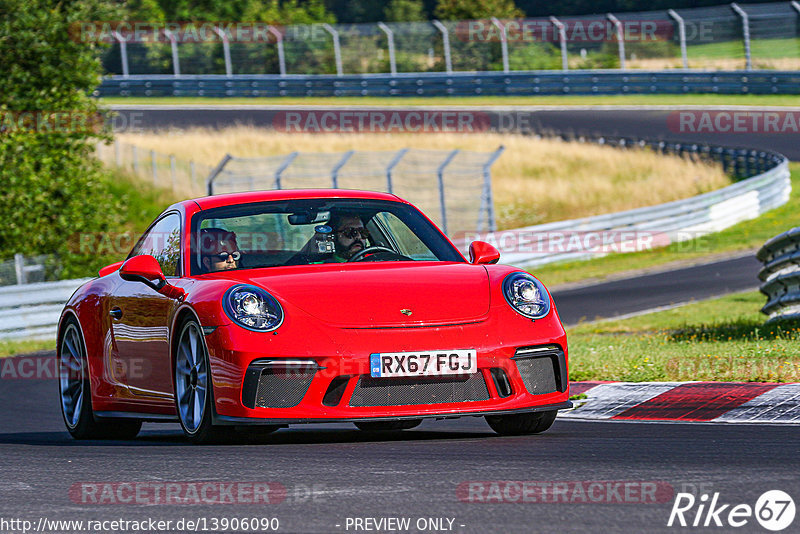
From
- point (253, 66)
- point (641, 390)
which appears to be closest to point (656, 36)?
point (253, 66)

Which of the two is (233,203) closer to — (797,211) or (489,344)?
(489,344)

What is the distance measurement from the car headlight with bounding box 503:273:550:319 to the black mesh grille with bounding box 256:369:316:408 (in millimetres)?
Answer: 1131

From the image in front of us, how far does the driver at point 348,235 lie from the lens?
723 cm

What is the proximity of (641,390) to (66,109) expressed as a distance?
2023 centimetres

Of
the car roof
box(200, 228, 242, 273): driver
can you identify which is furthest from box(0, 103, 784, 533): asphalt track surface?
the car roof

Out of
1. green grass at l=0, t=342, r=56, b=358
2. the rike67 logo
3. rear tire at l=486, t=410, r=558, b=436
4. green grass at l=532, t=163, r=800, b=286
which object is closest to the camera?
the rike67 logo

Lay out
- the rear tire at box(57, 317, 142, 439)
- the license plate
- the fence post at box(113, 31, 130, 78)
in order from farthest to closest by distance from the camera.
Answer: the fence post at box(113, 31, 130, 78) → the rear tire at box(57, 317, 142, 439) → the license plate

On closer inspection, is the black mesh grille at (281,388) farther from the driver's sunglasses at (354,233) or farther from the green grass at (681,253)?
the green grass at (681,253)

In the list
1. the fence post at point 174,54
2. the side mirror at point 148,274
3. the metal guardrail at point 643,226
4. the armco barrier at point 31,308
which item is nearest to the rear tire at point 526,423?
the side mirror at point 148,274

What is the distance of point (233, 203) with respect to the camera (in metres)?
7.40

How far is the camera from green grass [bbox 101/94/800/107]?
1588 inches

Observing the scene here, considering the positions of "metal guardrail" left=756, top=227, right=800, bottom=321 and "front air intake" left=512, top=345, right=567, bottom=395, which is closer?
"front air intake" left=512, top=345, right=567, bottom=395

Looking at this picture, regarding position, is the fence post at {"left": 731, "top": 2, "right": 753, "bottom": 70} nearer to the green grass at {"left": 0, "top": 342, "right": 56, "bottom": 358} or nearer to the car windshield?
the green grass at {"left": 0, "top": 342, "right": 56, "bottom": 358}

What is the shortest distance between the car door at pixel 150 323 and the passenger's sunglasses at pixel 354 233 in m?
0.90
